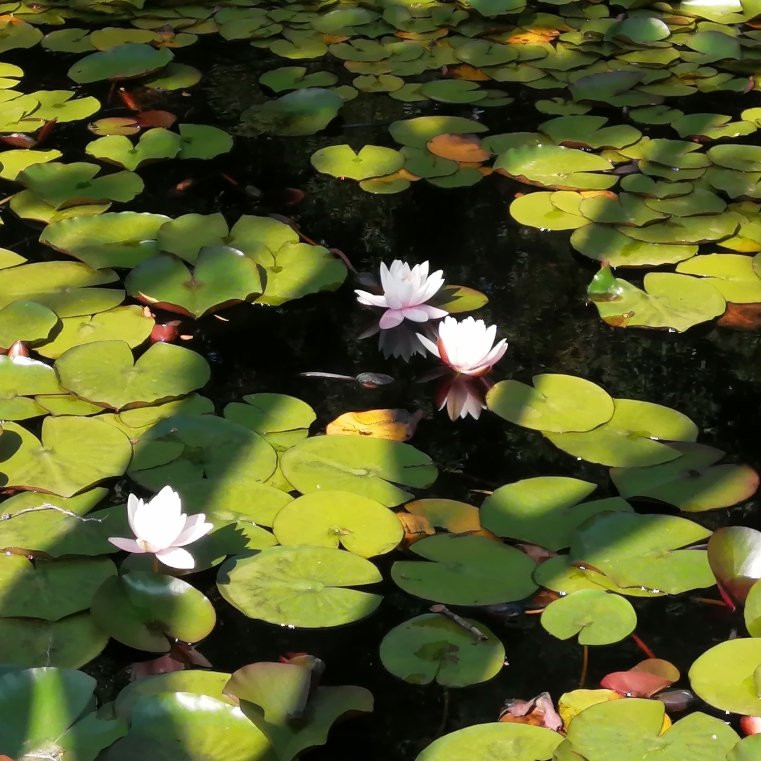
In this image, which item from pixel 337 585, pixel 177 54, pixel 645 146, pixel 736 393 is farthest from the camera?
pixel 177 54

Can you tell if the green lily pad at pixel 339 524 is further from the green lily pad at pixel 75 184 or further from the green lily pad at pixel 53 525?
the green lily pad at pixel 75 184

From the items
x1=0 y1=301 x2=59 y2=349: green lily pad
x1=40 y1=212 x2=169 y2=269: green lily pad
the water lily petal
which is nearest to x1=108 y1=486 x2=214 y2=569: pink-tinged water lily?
the water lily petal

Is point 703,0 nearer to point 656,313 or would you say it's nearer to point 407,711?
point 656,313

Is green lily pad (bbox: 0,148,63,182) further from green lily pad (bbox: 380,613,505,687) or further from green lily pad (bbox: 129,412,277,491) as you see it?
green lily pad (bbox: 380,613,505,687)

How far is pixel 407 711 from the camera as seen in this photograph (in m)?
1.33

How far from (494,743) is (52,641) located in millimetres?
604

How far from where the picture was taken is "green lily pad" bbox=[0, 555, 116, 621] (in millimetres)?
1418

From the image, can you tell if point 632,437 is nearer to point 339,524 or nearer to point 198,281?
point 339,524

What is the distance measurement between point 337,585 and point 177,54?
2.40 meters

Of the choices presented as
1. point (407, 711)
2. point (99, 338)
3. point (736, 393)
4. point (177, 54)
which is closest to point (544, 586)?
point (407, 711)

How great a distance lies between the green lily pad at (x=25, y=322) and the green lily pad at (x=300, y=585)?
0.74 meters

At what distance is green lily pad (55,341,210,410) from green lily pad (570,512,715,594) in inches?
30.5

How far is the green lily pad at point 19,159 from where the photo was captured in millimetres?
2590

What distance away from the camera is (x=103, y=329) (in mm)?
2039
